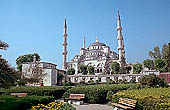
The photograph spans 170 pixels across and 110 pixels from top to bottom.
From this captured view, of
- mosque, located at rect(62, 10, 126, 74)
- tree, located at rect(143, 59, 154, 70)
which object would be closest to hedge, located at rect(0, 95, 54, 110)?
mosque, located at rect(62, 10, 126, 74)

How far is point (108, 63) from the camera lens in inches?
2506

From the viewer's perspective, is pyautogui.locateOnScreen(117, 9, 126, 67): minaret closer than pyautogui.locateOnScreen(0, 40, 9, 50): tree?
No

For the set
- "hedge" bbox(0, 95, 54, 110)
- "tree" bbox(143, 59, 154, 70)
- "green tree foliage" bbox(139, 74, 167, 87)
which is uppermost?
"tree" bbox(143, 59, 154, 70)

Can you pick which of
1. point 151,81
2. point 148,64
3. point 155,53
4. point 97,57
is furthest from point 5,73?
point 97,57

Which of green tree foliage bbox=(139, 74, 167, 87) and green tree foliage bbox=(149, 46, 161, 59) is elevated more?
green tree foliage bbox=(149, 46, 161, 59)

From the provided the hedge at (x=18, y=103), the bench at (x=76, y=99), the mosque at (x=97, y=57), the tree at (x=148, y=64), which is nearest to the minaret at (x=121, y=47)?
the mosque at (x=97, y=57)

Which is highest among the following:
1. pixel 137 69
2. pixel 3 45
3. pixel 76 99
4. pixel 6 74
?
pixel 137 69

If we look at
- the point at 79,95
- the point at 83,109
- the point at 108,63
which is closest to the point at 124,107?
the point at 83,109

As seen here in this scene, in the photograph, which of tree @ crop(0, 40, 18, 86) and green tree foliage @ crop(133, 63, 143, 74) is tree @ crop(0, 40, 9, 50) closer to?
tree @ crop(0, 40, 18, 86)

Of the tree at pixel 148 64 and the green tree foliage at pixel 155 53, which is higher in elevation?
the green tree foliage at pixel 155 53

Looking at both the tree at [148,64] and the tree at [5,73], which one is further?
the tree at [148,64]

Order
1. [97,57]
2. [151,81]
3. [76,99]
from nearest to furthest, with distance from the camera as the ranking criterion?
[76,99] < [151,81] < [97,57]

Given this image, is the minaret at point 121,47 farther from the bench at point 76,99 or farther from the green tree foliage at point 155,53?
the bench at point 76,99

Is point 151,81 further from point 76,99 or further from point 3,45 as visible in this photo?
point 3,45
